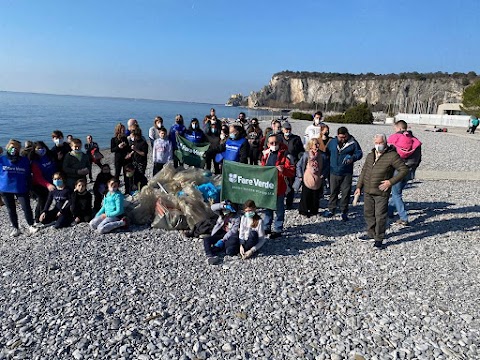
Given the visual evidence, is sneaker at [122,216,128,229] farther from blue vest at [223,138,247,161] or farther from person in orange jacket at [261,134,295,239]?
person in orange jacket at [261,134,295,239]

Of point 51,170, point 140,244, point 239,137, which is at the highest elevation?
point 239,137

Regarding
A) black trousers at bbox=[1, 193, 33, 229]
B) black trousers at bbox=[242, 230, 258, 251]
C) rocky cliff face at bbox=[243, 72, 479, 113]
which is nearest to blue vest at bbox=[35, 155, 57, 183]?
black trousers at bbox=[1, 193, 33, 229]

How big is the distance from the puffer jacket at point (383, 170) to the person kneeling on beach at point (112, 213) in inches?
195

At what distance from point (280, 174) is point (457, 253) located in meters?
3.57

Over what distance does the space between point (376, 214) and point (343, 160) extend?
158 centimetres

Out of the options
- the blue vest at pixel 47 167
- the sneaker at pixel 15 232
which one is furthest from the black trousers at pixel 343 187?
the sneaker at pixel 15 232

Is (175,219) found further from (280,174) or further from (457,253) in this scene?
(457,253)

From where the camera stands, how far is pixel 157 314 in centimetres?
450

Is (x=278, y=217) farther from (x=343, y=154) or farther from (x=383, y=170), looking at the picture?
(x=383, y=170)

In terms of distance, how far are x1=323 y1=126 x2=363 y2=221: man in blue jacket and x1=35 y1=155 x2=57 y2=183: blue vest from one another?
6.33 meters

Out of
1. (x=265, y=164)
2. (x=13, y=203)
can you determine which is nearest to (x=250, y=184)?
(x=265, y=164)

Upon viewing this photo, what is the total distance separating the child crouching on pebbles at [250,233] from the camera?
618 centimetres

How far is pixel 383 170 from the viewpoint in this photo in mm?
6254

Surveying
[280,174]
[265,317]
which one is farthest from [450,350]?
[280,174]
